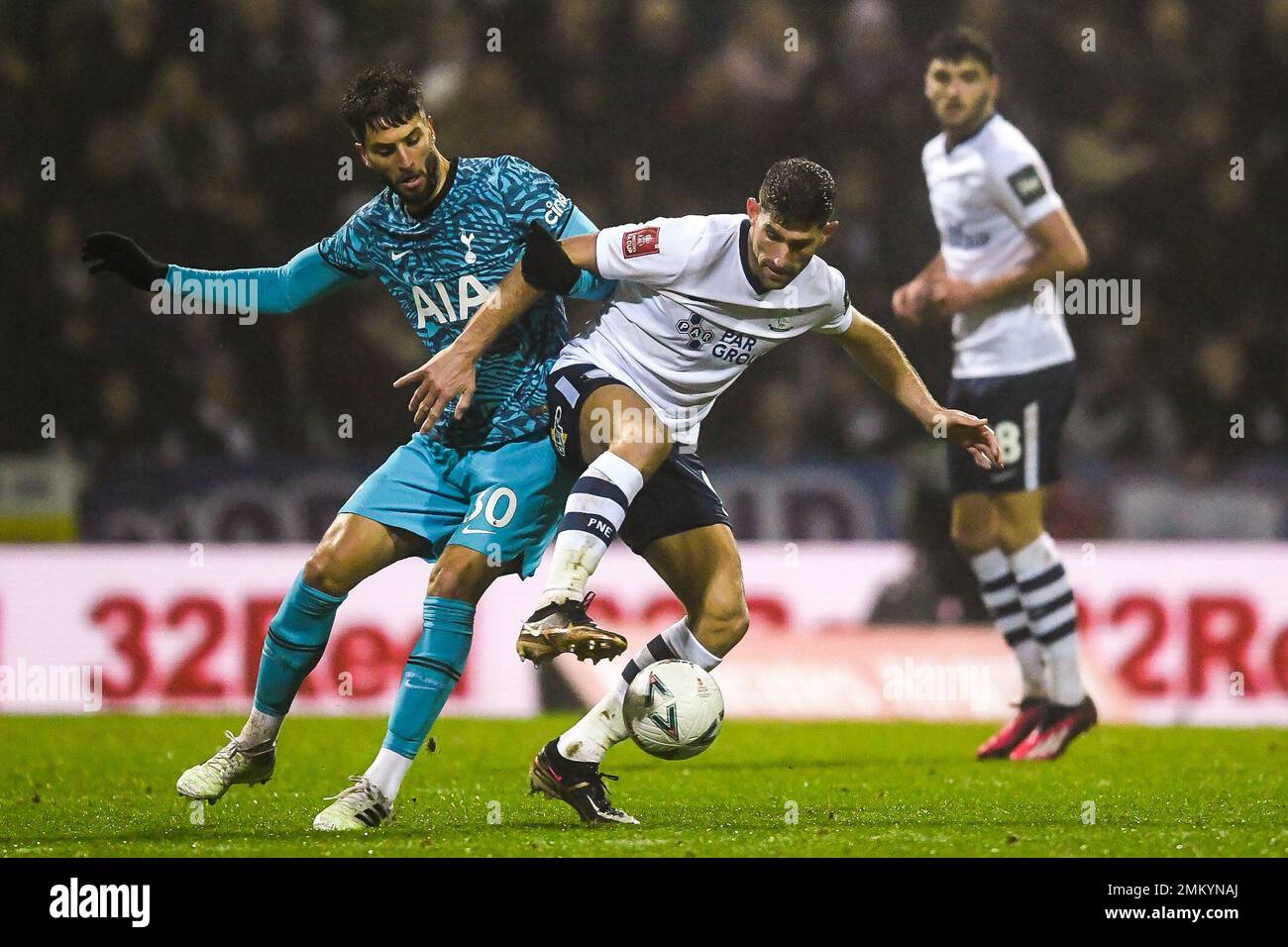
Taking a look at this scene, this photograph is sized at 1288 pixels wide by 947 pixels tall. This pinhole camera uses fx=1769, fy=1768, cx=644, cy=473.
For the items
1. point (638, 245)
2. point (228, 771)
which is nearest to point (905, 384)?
point (638, 245)

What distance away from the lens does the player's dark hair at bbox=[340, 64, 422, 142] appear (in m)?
4.87

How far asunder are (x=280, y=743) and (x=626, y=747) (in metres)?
1.48

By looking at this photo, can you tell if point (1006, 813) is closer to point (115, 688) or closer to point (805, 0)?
point (115, 688)

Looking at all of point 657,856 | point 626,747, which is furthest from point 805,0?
point 657,856

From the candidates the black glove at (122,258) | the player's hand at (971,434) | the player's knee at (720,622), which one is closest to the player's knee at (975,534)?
the player's hand at (971,434)

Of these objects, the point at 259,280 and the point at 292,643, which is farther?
the point at 259,280

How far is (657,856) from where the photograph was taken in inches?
168

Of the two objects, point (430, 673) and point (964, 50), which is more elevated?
point (964, 50)

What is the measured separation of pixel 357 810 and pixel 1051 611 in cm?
350

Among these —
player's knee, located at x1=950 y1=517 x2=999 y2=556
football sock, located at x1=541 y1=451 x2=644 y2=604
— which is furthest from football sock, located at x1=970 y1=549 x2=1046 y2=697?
football sock, located at x1=541 y1=451 x2=644 y2=604

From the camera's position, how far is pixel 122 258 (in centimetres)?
520

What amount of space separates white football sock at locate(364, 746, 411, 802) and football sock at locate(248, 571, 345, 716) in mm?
412

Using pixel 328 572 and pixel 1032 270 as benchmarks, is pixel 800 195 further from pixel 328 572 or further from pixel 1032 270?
pixel 1032 270

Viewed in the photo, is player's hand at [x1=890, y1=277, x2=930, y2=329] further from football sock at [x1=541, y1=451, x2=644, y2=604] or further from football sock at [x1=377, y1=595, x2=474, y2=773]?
football sock at [x1=377, y1=595, x2=474, y2=773]
